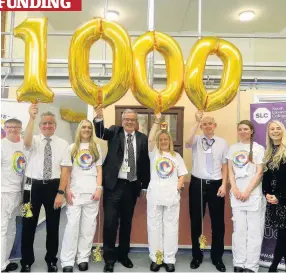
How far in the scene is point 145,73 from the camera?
240cm

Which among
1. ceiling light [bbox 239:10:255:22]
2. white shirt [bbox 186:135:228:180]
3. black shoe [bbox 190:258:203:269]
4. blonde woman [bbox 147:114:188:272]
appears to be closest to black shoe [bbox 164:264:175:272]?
blonde woman [bbox 147:114:188:272]

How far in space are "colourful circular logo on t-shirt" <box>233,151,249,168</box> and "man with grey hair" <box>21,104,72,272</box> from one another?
1414 millimetres

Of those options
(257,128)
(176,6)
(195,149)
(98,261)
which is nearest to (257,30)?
(176,6)

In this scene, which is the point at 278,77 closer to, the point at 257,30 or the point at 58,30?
the point at 257,30

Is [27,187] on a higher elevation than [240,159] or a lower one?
lower

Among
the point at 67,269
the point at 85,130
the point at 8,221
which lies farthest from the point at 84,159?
the point at 67,269

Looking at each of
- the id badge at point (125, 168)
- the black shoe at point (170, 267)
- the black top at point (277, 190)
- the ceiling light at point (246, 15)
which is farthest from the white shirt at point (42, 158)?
the ceiling light at point (246, 15)

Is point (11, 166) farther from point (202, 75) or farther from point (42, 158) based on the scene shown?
point (202, 75)

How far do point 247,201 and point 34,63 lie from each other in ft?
6.71

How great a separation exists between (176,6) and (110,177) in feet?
11.2

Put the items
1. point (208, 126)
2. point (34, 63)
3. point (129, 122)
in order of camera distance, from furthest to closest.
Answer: point (208, 126) → point (129, 122) → point (34, 63)

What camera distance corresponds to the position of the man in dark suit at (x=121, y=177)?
8.68ft

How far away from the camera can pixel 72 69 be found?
2328mm

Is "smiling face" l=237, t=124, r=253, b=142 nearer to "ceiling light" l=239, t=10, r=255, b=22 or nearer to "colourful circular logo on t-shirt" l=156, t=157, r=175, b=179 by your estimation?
"colourful circular logo on t-shirt" l=156, t=157, r=175, b=179
